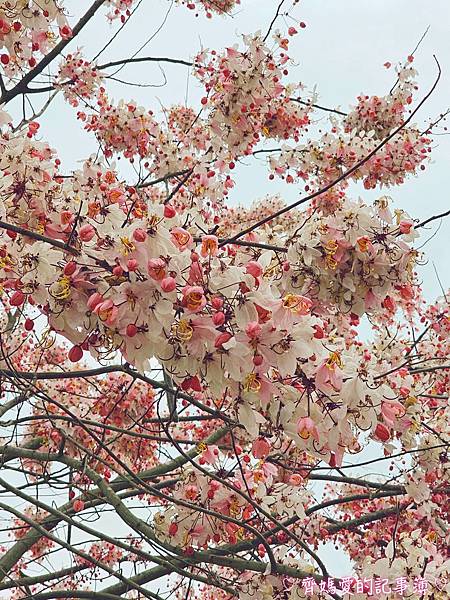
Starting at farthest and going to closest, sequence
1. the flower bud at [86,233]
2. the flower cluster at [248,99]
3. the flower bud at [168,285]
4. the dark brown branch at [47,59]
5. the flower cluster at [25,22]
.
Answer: the flower cluster at [248,99] → the dark brown branch at [47,59] → the flower cluster at [25,22] → the flower bud at [86,233] → the flower bud at [168,285]

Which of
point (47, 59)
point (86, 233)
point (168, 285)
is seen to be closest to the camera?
point (168, 285)

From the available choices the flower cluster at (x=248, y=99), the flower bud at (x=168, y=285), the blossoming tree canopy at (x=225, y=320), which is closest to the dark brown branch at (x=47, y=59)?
the blossoming tree canopy at (x=225, y=320)

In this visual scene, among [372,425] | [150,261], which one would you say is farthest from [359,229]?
[150,261]

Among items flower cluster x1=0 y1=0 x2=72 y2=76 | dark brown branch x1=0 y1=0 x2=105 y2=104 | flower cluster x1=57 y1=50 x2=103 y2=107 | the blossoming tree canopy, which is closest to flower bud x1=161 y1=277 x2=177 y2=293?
the blossoming tree canopy

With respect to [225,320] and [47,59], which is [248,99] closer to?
[47,59]

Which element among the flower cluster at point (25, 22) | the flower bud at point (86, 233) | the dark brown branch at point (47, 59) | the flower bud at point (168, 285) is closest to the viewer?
the flower bud at point (168, 285)

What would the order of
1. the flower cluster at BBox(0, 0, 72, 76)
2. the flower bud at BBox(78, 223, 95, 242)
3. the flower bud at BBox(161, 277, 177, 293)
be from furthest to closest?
the flower cluster at BBox(0, 0, 72, 76) → the flower bud at BBox(78, 223, 95, 242) → the flower bud at BBox(161, 277, 177, 293)

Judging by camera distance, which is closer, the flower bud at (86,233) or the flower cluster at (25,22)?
the flower bud at (86,233)

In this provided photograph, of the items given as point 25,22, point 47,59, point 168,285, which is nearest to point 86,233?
point 168,285

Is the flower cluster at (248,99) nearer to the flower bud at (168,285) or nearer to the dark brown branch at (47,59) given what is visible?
the dark brown branch at (47,59)

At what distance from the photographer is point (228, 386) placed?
1606 mm

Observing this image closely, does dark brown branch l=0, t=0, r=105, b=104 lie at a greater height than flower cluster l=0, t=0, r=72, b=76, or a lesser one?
greater

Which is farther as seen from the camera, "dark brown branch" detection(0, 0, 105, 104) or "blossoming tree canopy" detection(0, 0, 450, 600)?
"dark brown branch" detection(0, 0, 105, 104)

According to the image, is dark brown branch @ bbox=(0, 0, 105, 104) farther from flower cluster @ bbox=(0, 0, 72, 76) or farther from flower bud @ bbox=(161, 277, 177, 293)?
flower bud @ bbox=(161, 277, 177, 293)
